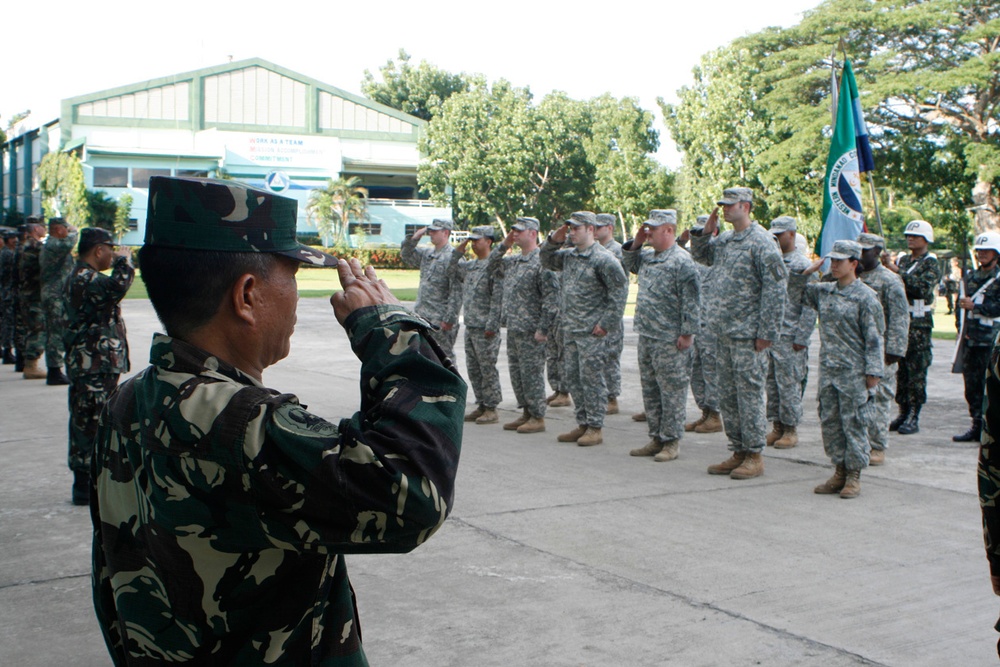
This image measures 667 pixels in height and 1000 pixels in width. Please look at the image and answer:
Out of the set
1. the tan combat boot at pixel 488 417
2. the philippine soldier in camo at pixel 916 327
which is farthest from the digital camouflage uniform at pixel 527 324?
the philippine soldier in camo at pixel 916 327

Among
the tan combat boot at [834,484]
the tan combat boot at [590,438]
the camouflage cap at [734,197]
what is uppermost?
the camouflage cap at [734,197]

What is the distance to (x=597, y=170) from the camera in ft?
172

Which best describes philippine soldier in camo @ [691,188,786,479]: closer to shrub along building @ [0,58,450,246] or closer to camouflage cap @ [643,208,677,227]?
camouflage cap @ [643,208,677,227]

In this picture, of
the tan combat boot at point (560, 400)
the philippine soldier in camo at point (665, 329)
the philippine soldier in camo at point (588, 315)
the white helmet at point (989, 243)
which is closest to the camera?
the philippine soldier in camo at point (665, 329)

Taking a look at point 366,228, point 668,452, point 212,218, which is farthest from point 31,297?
point 366,228

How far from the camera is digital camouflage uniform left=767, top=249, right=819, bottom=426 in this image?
8.77m

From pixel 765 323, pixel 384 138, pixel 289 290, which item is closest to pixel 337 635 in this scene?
pixel 289 290

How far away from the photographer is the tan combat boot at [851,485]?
6699mm

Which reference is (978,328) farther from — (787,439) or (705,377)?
(705,377)

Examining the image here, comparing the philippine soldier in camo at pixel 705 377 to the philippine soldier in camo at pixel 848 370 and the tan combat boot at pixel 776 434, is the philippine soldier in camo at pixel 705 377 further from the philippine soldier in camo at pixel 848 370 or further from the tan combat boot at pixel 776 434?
the philippine soldier in camo at pixel 848 370

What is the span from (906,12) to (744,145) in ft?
32.5

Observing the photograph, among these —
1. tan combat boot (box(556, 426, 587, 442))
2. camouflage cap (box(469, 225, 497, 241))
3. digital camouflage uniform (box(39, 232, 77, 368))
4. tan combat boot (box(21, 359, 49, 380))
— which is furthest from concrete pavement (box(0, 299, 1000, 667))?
tan combat boot (box(21, 359, 49, 380))

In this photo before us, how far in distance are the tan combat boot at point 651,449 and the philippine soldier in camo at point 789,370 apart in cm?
121

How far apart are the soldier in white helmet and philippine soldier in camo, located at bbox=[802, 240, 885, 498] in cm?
236
